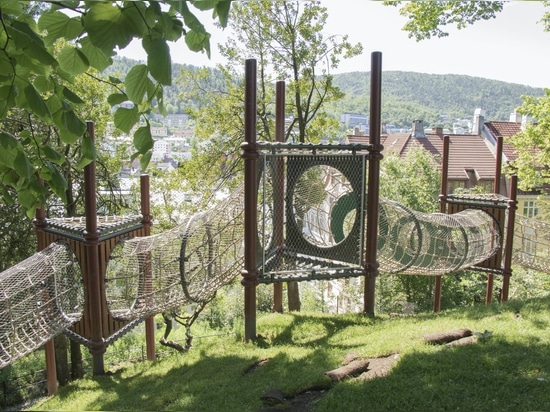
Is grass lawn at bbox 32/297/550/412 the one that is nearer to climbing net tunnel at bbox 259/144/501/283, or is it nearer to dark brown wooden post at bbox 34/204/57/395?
dark brown wooden post at bbox 34/204/57/395

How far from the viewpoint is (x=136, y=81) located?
103 centimetres

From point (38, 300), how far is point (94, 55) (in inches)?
213

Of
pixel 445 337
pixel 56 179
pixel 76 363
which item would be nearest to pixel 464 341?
pixel 445 337

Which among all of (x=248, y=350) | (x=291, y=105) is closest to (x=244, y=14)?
(x=291, y=105)

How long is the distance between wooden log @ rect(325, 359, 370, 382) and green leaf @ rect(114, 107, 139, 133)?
3575 mm

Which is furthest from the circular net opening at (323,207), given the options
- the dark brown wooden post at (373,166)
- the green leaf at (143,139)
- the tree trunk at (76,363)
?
the tree trunk at (76,363)

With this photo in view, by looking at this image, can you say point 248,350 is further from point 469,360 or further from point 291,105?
point 291,105

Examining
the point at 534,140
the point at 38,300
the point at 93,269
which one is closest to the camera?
the point at 38,300

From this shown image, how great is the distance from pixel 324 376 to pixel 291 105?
10.8 meters

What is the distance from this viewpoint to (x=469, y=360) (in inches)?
169

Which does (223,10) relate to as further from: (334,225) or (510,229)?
(510,229)

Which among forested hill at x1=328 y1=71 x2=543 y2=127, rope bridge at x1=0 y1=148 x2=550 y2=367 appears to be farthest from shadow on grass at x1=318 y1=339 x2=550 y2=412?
forested hill at x1=328 y1=71 x2=543 y2=127

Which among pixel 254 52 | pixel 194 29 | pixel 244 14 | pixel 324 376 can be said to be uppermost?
pixel 244 14

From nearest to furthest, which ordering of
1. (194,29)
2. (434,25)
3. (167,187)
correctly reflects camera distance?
(194,29) → (434,25) → (167,187)
